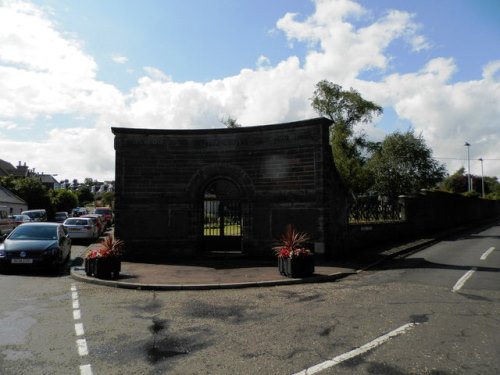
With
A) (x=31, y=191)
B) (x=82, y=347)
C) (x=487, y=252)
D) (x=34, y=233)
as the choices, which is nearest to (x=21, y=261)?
(x=34, y=233)

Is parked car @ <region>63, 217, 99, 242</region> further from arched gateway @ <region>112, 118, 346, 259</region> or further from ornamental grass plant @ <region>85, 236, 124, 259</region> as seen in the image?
ornamental grass plant @ <region>85, 236, 124, 259</region>

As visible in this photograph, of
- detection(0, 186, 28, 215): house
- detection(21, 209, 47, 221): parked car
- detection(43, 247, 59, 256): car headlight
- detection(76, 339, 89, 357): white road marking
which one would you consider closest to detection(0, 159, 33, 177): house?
detection(0, 186, 28, 215): house

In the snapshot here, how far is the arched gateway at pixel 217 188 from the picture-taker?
15273 mm

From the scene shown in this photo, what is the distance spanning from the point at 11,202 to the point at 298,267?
43.0 m

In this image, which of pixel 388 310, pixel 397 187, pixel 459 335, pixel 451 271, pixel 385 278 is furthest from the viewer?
pixel 397 187

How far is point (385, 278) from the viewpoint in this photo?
11.4 m

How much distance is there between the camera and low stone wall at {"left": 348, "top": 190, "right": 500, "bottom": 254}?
1806cm

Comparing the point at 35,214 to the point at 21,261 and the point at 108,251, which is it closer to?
the point at 21,261

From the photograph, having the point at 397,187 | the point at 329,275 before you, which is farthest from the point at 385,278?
the point at 397,187

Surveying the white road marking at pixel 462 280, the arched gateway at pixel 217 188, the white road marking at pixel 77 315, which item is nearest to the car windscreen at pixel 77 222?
the arched gateway at pixel 217 188

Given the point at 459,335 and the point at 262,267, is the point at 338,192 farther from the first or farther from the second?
the point at 459,335

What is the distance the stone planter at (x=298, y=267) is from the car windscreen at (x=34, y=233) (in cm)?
747

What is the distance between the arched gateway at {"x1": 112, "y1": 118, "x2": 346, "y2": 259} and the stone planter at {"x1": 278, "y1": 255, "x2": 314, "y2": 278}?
11.4 feet

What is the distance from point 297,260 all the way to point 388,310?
3.91 metres
